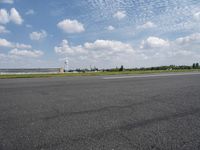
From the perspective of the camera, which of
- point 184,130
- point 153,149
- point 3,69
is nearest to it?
point 153,149

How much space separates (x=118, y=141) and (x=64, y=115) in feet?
5.29

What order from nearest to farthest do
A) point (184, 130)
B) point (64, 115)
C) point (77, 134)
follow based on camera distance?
point (77, 134)
point (184, 130)
point (64, 115)

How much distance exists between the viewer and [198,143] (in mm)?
2512

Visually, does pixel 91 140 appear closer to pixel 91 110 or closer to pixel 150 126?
pixel 150 126

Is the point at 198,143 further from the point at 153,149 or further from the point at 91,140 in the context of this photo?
the point at 91,140

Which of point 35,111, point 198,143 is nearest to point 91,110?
point 35,111

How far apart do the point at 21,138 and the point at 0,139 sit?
296mm

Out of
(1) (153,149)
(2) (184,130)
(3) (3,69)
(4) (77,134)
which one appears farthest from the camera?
(3) (3,69)

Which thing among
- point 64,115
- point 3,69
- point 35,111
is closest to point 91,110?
point 64,115

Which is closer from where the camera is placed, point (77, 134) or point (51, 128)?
point (77, 134)

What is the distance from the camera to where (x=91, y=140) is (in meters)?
2.59

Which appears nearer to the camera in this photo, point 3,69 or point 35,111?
point 35,111

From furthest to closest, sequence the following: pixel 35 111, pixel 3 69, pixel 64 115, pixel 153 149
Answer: pixel 3 69
pixel 35 111
pixel 64 115
pixel 153 149

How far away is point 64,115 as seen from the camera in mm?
3797
